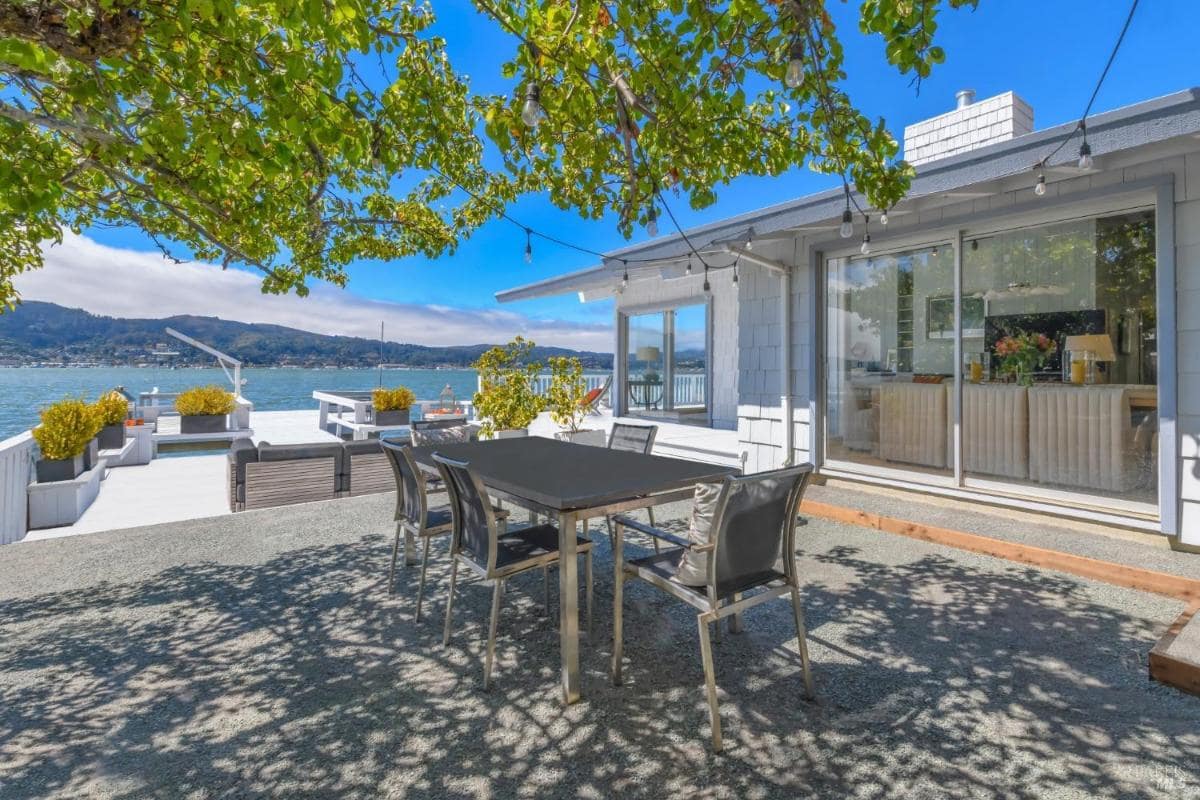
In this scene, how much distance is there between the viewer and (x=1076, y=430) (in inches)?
173

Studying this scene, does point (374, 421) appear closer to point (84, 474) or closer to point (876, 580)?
point (84, 474)

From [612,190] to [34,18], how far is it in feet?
9.88

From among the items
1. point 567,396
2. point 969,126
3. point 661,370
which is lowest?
point 567,396

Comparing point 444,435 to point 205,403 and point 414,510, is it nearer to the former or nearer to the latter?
point 414,510

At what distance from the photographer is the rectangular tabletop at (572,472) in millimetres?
2430

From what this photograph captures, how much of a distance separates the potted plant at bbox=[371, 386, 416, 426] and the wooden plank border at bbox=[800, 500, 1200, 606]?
7946 mm

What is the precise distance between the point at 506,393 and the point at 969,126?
5964 mm

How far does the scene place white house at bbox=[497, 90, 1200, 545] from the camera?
366 cm

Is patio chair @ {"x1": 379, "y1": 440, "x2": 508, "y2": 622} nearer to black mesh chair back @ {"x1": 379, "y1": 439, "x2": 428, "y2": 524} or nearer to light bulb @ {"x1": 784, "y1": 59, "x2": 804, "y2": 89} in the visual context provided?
black mesh chair back @ {"x1": 379, "y1": 439, "x2": 428, "y2": 524}

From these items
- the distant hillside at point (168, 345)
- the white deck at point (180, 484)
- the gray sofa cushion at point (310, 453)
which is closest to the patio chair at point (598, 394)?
the distant hillside at point (168, 345)

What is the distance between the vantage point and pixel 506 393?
684 centimetres

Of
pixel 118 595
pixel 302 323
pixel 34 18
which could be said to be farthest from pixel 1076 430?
pixel 302 323

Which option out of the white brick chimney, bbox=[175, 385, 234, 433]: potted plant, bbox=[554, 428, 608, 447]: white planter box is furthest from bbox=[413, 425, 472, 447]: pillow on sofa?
bbox=[175, 385, 234, 433]: potted plant

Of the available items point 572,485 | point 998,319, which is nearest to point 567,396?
point 998,319
